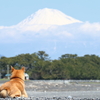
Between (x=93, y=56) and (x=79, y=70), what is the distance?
62.7ft

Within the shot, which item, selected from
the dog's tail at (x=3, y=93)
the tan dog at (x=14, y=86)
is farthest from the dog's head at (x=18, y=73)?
the dog's tail at (x=3, y=93)

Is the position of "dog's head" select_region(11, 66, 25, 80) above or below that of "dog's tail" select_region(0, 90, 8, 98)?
above

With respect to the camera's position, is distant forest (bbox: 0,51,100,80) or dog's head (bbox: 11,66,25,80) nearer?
dog's head (bbox: 11,66,25,80)

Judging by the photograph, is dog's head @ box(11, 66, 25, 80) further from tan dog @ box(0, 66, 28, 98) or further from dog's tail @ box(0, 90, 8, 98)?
dog's tail @ box(0, 90, 8, 98)

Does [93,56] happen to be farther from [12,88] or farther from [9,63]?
[12,88]

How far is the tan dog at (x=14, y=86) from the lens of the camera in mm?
14516

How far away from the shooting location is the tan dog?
14516 mm

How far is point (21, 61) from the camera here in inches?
4124

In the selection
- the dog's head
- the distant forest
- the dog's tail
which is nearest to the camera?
the dog's head

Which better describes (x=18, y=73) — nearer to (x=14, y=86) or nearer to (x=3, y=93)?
(x=14, y=86)

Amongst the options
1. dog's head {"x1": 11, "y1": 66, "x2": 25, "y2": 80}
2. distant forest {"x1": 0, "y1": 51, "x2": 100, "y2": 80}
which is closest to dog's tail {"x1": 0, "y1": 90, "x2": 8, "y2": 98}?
dog's head {"x1": 11, "y1": 66, "x2": 25, "y2": 80}

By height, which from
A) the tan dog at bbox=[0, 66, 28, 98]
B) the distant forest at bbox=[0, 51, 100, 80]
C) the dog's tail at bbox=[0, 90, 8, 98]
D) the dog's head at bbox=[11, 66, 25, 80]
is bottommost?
the dog's tail at bbox=[0, 90, 8, 98]

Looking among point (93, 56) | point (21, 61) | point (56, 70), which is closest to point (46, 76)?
point (56, 70)

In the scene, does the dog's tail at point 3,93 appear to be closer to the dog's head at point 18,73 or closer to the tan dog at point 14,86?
the tan dog at point 14,86
